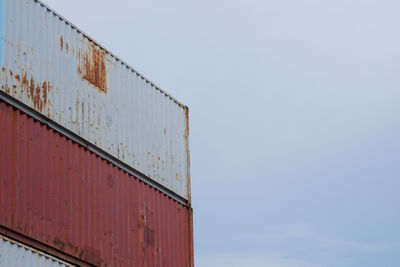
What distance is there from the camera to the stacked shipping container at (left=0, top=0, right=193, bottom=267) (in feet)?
60.0

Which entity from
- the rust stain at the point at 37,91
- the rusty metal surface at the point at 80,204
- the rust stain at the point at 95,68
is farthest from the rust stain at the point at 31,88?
the rust stain at the point at 95,68

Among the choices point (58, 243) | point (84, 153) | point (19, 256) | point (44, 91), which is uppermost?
point (44, 91)

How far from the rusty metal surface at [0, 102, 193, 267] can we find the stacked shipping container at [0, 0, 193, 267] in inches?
1.1

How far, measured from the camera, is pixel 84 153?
67.8 feet

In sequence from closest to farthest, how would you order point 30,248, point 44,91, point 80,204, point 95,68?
point 30,248
point 44,91
point 80,204
point 95,68

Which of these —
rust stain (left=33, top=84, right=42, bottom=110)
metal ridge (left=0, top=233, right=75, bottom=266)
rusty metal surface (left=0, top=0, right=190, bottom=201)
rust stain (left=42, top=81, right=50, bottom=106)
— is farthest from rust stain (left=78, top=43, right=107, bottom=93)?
metal ridge (left=0, top=233, right=75, bottom=266)

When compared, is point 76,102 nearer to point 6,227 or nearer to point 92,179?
point 92,179

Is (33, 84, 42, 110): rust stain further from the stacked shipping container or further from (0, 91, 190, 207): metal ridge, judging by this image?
(0, 91, 190, 207): metal ridge

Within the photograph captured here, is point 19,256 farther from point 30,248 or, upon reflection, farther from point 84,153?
point 84,153

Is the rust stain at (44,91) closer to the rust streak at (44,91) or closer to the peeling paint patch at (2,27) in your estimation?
the rust streak at (44,91)

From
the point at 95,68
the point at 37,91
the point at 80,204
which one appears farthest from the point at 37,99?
the point at 95,68

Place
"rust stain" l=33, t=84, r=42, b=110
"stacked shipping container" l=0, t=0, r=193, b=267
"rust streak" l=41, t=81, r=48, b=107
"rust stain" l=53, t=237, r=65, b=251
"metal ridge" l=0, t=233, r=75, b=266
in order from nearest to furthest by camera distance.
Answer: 1. "metal ridge" l=0, t=233, r=75, b=266
2. "stacked shipping container" l=0, t=0, r=193, b=267
3. "rust stain" l=53, t=237, r=65, b=251
4. "rust stain" l=33, t=84, r=42, b=110
5. "rust streak" l=41, t=81, r=48, b=107

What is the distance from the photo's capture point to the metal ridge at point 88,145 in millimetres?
18625

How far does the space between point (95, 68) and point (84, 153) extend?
8.90 ft
